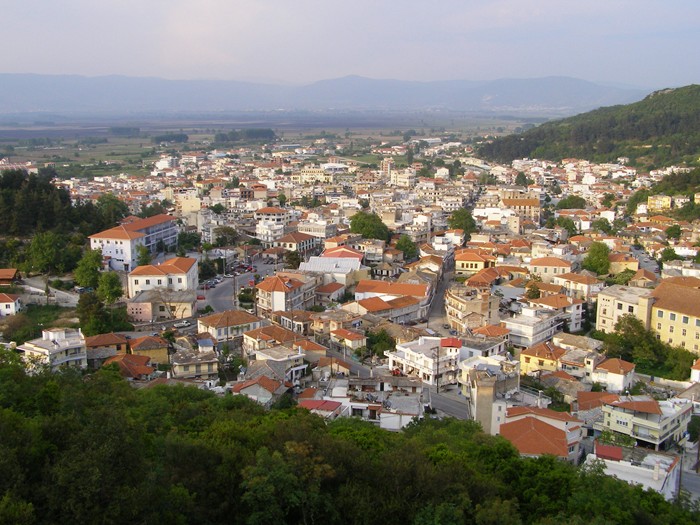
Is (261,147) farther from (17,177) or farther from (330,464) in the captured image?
(330,464)

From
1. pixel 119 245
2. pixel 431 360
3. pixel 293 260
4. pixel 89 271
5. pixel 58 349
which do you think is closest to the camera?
pixel 58 349

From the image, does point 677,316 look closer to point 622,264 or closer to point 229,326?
point 622,264

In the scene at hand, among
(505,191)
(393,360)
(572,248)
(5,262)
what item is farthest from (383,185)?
(393,360)

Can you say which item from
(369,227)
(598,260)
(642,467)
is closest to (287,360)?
(642,467)

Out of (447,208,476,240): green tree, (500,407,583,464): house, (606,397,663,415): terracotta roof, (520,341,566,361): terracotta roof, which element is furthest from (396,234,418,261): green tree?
(500,407,583,464): house

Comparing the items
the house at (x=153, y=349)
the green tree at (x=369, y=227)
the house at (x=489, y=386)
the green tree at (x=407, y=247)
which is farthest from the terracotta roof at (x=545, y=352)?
the green tree at (x=369, y=227)

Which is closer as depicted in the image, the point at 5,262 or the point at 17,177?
the point at 5,262
